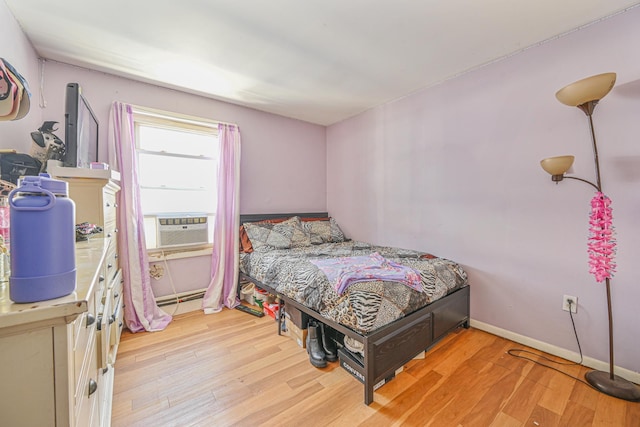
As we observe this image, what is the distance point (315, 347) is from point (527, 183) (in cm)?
216

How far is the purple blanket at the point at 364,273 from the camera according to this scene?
177 centimetres

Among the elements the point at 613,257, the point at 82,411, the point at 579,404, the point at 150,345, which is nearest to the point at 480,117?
the point at 613,257

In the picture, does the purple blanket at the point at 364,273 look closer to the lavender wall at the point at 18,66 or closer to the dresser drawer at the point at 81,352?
the dresser drawer at the point at 81,352

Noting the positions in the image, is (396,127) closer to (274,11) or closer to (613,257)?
(274,11)

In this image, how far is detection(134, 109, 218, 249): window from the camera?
2.76 metres

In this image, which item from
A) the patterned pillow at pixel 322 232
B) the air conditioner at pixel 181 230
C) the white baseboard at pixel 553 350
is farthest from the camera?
the patterned pillow at pixel 322 232

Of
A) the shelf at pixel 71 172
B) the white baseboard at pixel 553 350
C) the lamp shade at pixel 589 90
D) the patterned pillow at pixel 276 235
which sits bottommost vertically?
the white baseboard at pixel 553 350

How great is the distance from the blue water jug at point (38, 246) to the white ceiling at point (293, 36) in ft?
5.43

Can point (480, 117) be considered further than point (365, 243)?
No

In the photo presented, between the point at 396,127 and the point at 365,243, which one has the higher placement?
the point at 396,127

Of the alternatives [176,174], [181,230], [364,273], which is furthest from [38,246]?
[176,174]

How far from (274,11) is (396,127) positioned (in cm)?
188

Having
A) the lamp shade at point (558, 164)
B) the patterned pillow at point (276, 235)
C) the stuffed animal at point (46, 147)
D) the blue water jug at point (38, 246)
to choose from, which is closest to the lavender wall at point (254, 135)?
the patterned pillow at point (276, 235)

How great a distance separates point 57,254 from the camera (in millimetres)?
560
